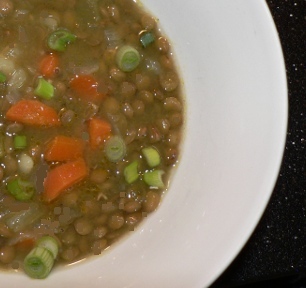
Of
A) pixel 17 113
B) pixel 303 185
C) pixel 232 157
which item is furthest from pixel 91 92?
pixel 303 185

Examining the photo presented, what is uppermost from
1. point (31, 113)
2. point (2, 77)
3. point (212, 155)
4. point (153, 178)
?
point (2, 77)

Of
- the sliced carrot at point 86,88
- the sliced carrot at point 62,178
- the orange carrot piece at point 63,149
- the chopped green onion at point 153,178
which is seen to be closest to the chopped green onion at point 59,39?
the sliced carrot at point 86,88

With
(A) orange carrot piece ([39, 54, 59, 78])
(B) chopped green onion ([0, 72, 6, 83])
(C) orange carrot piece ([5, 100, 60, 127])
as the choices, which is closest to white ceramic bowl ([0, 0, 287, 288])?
(A) orange carrot piece ([39, 54, 59, 78])

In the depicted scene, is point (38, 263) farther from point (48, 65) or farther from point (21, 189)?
point (48, 65)

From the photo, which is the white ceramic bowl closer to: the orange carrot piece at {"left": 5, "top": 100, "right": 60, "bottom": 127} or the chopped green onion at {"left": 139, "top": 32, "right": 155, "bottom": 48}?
the chopped green onion at {"left": 139, "top": 32, "right": 155, "bottom": 48}

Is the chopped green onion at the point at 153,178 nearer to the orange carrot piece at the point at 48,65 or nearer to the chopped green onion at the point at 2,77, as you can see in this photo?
the orange carrot piece at the point at 48,65

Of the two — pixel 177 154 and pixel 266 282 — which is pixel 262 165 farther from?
pixel 266 282

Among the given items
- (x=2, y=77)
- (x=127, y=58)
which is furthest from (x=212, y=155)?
(x=2, y=77)
